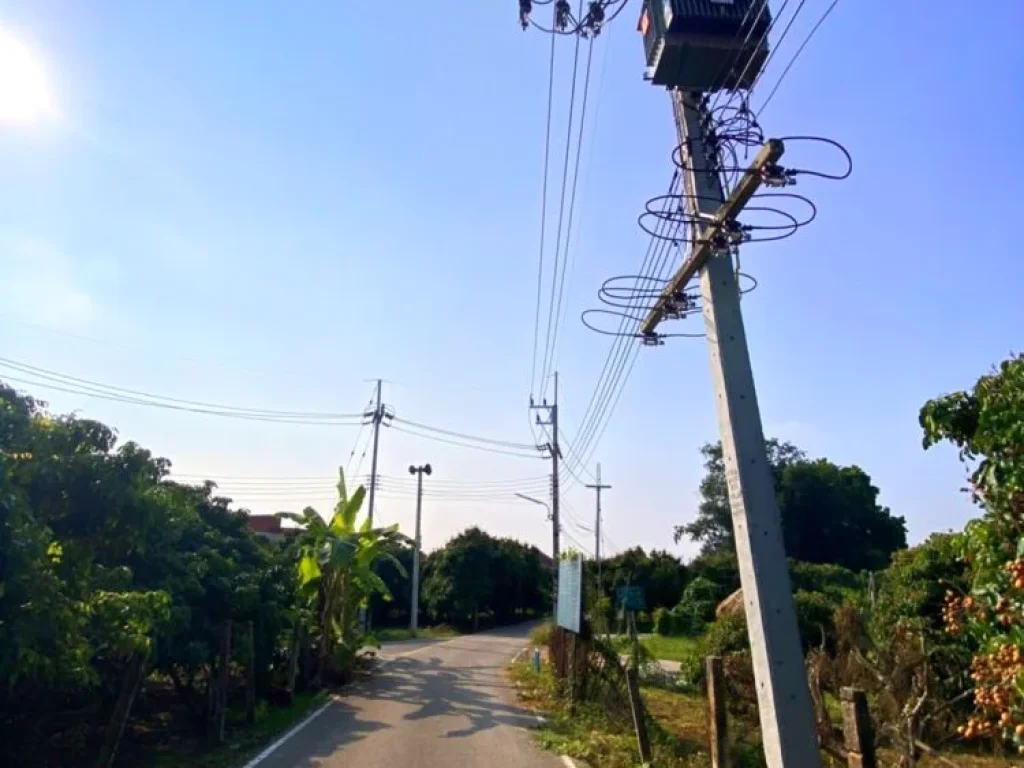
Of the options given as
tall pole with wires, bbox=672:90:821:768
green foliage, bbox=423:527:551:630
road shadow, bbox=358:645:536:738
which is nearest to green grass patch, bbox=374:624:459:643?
green foliage, bbox=423:527:551:630

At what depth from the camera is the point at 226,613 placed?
549 inches

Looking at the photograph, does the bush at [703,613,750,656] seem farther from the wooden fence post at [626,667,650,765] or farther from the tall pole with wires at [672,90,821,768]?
the tall pole with wires at [672,90,821,768]

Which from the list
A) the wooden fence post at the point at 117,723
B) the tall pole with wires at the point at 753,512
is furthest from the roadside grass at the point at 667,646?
the tall pole with wires at the point at 753,512

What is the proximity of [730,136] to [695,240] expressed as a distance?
3.86 feet

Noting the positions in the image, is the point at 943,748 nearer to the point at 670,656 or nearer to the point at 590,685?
the point at 590,685

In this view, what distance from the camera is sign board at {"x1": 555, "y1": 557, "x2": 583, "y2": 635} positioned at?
1467cm

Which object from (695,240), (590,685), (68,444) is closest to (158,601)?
(68,444)

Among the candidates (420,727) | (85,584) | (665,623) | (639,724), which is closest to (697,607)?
(665,623)

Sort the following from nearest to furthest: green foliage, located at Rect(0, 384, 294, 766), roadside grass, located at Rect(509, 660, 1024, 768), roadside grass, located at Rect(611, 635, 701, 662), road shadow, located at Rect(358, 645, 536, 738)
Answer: green foliage, located at Rect(0, 384, 294, 766) < roadside grass, located at Rect(509, 660, 1024, 768) < road shadow, located at Rect(358, 645, 536, 738) < roadside grass, located at Rect(611, 635, 701, 662)

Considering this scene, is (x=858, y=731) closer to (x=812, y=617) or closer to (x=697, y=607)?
(x=812, y=617)

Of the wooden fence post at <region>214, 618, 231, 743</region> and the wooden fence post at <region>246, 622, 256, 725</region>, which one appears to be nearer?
the wooden fence post at <region>214, 618, 231, 743</region>

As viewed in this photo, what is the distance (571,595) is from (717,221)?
10.2 m

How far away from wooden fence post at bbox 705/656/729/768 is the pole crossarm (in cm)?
383

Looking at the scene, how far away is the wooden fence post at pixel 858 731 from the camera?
585 cm
